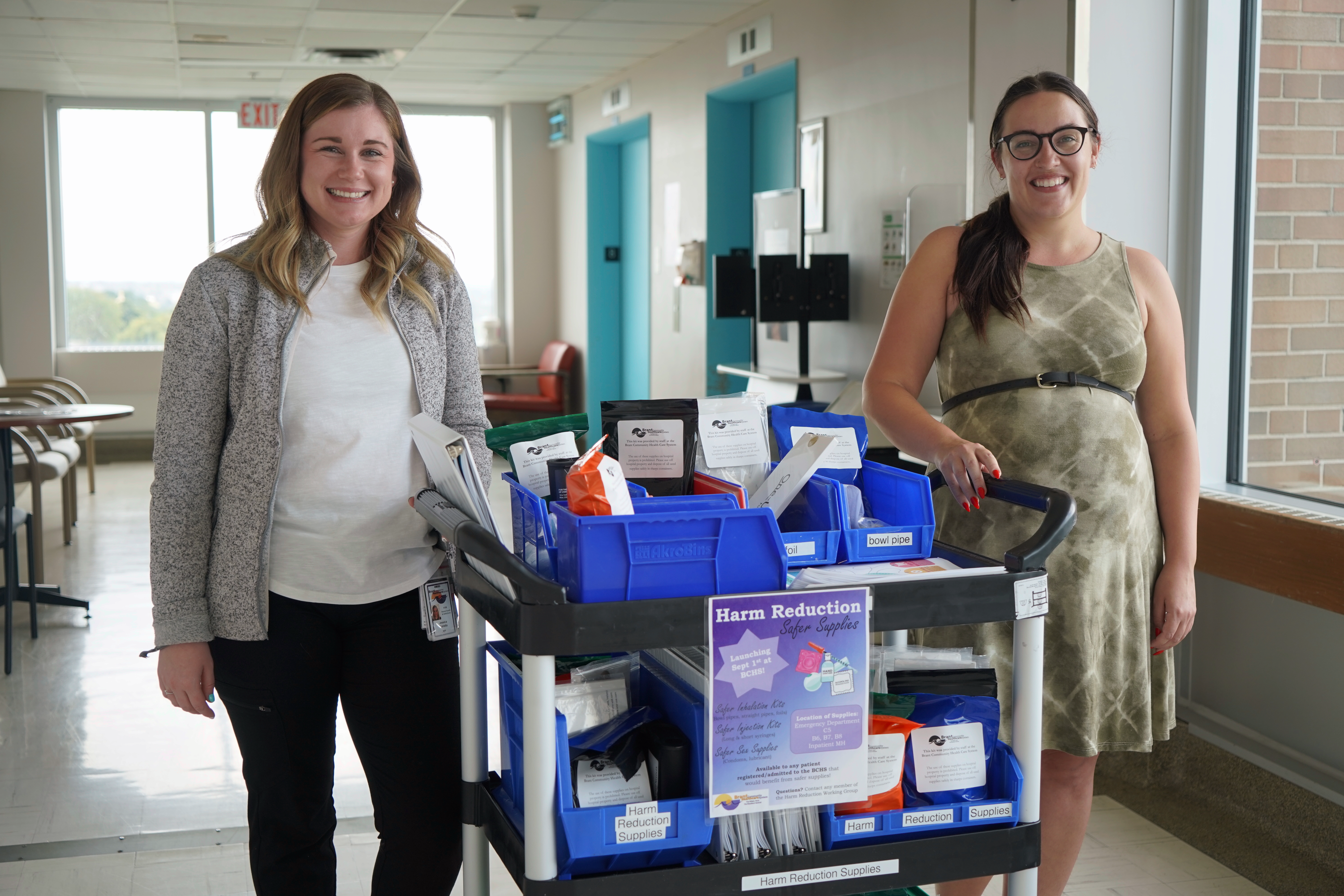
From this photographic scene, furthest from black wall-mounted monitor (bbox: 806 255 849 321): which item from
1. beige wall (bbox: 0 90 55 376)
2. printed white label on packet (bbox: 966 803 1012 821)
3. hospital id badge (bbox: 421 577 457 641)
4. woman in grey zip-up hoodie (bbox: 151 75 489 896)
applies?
beige wall (bbox: 0 90 55 376)

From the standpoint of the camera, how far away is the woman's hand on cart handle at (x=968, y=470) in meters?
1.50

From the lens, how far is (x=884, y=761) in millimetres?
1336

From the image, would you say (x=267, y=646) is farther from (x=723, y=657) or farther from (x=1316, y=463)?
(x=1316, y=463)

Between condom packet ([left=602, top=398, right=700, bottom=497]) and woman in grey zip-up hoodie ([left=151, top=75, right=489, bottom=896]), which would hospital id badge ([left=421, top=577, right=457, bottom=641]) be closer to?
woman in grey zip-up hoodie ([left=151, top=75, right=489, bottom=896])

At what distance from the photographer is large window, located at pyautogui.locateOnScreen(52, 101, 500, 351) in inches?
373

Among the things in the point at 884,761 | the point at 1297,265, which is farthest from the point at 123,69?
the point at 884,761

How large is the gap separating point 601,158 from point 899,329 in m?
7.62

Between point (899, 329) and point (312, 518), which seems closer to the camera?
point (312, 518)

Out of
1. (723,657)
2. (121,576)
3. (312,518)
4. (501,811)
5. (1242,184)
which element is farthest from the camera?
(121,576)

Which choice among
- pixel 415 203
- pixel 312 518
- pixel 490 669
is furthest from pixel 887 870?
pixel 490 669

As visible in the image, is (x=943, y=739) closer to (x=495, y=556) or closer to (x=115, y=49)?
(x=495, y=556)

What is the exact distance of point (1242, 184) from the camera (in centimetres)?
308

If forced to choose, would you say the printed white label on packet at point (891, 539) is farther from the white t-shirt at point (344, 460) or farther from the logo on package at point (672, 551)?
the white t-shirt at point (344, 460)

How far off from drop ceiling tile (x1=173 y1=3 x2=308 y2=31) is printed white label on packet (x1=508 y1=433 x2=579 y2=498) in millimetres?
5618
